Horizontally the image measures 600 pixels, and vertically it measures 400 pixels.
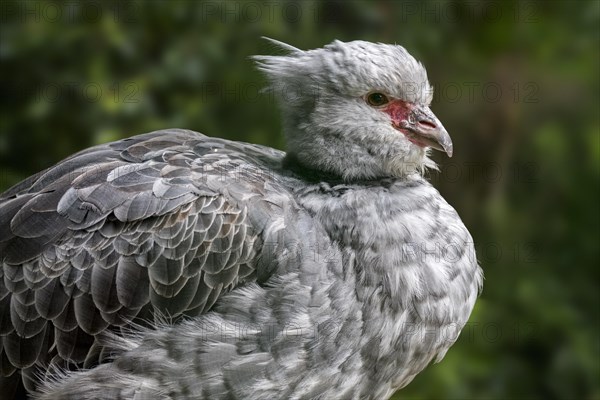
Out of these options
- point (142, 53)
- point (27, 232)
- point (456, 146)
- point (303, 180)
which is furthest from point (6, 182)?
point (456, 146)

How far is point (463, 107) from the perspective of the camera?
5.15 metres

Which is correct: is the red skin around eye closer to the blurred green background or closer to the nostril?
the nostril

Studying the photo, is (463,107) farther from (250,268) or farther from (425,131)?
(250,268)

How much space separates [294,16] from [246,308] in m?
2.08

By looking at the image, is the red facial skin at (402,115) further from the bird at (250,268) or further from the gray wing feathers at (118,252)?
the gray wing feathers at (118,252)

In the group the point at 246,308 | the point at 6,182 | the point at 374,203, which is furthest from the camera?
the point at 6,182

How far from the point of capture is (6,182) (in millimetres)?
4027

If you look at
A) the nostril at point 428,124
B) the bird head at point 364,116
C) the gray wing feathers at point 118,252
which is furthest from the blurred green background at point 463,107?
the nostril at point 428,124

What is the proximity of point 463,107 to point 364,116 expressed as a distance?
2.52 meters

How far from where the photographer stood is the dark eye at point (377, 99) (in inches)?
109

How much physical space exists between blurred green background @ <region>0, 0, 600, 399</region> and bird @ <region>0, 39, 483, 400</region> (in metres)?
1.41

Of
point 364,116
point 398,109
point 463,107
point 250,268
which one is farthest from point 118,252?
point 463,107

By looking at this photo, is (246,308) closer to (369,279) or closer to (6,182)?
(369,279)

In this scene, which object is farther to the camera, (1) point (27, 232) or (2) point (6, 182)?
(2) point (6, 182)
